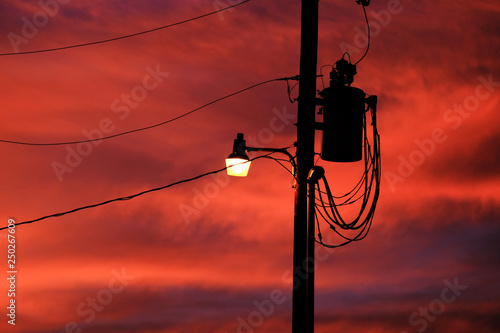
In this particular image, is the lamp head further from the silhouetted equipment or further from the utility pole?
the silhouetted equipment

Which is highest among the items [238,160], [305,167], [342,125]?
[342,125]

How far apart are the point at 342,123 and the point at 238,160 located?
1.77 m

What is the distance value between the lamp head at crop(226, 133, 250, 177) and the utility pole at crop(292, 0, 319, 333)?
3.69ft

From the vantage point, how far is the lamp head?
31.3 feet

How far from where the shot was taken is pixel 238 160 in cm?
953

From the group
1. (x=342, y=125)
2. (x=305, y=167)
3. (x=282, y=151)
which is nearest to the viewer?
(x=305, y=167)

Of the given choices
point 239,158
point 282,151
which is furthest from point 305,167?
point 239,158

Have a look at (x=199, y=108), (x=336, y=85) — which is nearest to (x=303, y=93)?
(x=336, y=85)

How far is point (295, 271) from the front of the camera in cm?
832

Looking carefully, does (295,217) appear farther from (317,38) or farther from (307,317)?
(317,38)

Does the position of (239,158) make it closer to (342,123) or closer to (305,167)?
(305,167)

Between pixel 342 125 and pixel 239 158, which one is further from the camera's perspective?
pixel 239 158

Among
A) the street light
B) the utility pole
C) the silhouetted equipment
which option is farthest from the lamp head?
the silhouetted equipment

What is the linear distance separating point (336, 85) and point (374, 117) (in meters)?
0.81
